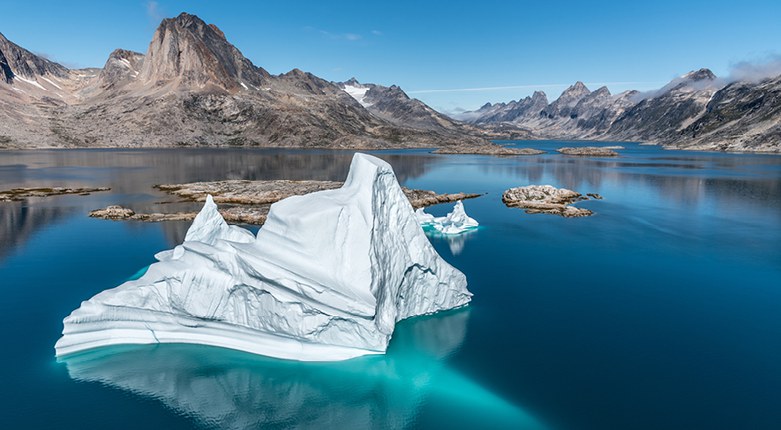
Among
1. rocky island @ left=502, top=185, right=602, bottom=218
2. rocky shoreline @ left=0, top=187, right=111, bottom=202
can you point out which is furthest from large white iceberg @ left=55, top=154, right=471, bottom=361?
rocky shoreline @ left=0, top=187, right=111, bottom=202

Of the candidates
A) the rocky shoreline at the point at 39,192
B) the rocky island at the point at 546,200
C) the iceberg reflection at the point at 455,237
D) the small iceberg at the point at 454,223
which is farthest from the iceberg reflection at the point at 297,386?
the rocky shoreline at the point at 39,192

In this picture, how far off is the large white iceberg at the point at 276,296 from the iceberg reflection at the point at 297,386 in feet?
2.20

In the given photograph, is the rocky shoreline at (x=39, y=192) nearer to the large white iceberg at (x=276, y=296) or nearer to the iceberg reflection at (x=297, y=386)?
the large white iceberg at (x=276, y=296)

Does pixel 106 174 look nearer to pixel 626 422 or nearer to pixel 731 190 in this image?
pixel 626 422

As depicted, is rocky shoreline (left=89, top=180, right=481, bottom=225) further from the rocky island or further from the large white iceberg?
the large white iceberg

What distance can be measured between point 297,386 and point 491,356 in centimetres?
902

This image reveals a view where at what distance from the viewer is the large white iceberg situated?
61.8 ft

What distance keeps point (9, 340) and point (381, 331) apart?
18.4 meters

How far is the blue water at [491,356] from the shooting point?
16.2 metres

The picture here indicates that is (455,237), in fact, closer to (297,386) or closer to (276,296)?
(276,296)

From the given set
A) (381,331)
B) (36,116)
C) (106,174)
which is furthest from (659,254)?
(36,116)

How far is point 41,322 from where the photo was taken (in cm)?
2327

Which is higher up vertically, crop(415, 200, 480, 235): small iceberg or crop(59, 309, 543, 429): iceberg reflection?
crop(415, 200, 480, 235): small iceberg

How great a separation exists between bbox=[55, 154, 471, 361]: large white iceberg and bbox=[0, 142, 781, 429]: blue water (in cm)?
82
